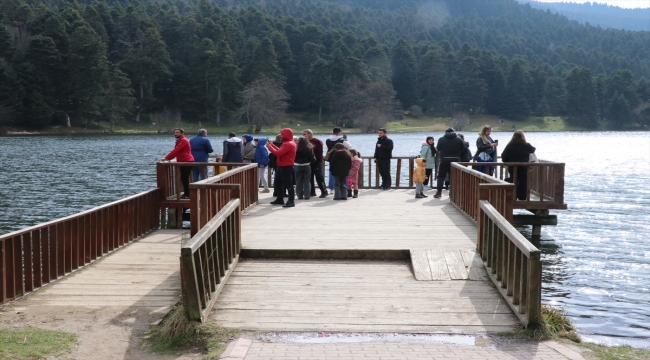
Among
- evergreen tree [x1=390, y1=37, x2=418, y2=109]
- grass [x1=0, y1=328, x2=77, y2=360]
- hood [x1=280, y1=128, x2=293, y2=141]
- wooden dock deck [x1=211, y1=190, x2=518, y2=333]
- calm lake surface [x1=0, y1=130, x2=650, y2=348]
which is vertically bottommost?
calm lake surface [x1=0, y1=130, x2=650, y2=348]

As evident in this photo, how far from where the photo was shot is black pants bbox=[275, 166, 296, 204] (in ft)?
46.3

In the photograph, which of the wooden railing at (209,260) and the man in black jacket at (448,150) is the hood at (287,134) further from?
the wooden railing at (209,260)

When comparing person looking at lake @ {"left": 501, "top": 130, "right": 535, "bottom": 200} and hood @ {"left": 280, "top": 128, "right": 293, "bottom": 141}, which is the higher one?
hood @ {"left": 280, "top": 128, "right": 293, "bottom": 141}

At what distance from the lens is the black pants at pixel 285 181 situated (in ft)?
46.3

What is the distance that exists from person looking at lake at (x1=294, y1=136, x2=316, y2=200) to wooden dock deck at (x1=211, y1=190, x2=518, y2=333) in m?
2.84

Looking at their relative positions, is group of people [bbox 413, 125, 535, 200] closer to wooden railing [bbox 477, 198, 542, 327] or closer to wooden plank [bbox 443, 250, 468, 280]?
wooden plank [bbox 443, 250, 468, 280]

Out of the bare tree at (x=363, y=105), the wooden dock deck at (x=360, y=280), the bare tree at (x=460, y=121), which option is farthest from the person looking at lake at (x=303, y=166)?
the bare tree at (x=460, y=121)

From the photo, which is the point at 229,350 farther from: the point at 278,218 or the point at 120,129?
the point at 120,129

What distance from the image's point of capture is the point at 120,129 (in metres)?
97.6

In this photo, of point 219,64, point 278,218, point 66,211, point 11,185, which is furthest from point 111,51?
point 278,218

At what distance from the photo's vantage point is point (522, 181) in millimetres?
15406

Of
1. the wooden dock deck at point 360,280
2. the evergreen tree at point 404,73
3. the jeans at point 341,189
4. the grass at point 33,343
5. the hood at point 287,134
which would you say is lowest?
the grass at point 33,343

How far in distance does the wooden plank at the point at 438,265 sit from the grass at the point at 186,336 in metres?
2.83

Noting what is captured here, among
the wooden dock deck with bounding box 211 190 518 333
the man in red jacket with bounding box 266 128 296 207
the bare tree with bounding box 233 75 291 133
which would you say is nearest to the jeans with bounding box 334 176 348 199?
the man in red jacket with bounding box 266 128 296 207
